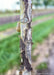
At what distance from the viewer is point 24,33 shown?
138 cm

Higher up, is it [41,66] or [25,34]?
[25,34]

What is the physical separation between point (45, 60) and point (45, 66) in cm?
47

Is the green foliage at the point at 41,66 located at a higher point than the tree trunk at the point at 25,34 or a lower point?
lower

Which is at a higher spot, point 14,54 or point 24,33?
point 24,33

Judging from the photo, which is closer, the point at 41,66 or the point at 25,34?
the point at 25,34

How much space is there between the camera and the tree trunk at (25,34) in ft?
4.37

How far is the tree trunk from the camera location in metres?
1.33

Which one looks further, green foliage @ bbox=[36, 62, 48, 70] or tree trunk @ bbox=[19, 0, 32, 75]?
green foliage @ bbox=[36, 62, 48, 70]

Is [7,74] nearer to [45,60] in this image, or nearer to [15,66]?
[15,66]

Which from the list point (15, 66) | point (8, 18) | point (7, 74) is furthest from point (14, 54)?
point (8, 18)

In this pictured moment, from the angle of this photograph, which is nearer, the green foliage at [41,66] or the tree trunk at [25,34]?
the tree trunk at [25,34]

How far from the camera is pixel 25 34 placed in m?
1.38

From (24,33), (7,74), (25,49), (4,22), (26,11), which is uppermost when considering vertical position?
(26,11)

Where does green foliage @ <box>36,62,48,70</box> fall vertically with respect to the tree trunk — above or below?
below
